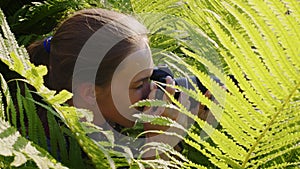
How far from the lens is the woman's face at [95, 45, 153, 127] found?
1.25m

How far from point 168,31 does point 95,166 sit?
966 millimetres

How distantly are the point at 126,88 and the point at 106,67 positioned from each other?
0.27 feet

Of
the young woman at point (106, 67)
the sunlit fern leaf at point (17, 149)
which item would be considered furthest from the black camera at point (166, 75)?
the sunlit fern leaf at point (17, 149)

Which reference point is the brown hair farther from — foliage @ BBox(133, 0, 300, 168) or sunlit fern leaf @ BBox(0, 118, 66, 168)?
sunlit fern leaf @ BBox(0, 118, 66, 168)

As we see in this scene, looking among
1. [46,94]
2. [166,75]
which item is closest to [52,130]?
[46,94]

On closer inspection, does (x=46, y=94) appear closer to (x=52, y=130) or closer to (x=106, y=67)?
(x=52, y=130)

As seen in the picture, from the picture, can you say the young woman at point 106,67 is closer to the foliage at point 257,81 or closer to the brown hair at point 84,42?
the brown hair at point 84,42

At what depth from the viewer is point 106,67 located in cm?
130

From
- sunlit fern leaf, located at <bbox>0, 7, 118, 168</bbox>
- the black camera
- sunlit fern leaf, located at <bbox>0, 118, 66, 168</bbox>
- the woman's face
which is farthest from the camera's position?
the black camera

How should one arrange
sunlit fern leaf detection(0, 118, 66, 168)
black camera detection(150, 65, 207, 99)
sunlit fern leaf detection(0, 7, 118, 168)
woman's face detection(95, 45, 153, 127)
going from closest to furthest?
sunlit fern leaf detection(0, 118, 66, 168), sunlit fern leaf detection(0, 7, 118, 168), woman's face detection(95, 45, 153, 127), black camera detection(150, 65, 207, 99)

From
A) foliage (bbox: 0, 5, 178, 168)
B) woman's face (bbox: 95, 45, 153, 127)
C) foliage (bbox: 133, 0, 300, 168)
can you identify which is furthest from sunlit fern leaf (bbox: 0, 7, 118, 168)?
woman's face (bbox: 95, 45, 153, 127)

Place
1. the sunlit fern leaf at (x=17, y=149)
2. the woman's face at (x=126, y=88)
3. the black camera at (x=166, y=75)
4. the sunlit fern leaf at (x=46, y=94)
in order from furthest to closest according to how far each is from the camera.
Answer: the black camera at (x=166, y=75)
the woman's face at (x=126, y=88)
the sunlit fern leaf at (x=46, y=94)
the sunlit fern leaf at (x=17, y=149)

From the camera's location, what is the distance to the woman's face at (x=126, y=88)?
1255 millimetres

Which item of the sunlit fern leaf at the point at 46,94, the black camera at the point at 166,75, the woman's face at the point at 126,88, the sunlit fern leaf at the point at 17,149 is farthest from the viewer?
the black camera at the point at 166,75
